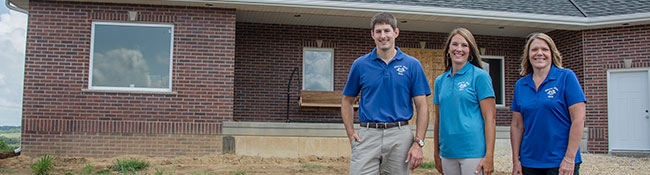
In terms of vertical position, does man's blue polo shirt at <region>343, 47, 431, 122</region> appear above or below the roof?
below

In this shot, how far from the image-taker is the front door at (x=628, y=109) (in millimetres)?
11188

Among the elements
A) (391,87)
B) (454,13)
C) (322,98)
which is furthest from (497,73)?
(391,87)

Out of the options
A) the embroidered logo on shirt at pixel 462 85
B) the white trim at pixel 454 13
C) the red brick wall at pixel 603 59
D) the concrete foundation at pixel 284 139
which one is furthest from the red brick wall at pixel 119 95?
the red brick wall at pixel 603 59

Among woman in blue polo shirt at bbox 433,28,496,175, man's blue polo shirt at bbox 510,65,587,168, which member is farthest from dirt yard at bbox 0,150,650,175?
man's blue polo shirt at bbox 510,65,587,168

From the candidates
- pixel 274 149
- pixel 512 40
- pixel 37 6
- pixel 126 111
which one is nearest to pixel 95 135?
pixel 126 111

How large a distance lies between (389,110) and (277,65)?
8.43 metres

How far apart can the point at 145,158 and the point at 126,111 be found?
3.27 feet

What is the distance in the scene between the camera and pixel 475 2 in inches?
449

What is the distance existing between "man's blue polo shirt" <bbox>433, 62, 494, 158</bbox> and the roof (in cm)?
657

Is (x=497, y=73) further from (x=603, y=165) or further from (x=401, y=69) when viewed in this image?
(x=401, y=69)

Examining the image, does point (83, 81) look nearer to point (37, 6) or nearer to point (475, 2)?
point (37, 6)

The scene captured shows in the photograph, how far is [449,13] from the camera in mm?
10719

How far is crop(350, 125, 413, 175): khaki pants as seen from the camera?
368 cm

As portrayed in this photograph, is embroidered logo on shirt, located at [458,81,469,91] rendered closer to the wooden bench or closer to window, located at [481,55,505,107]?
the wooden bench
